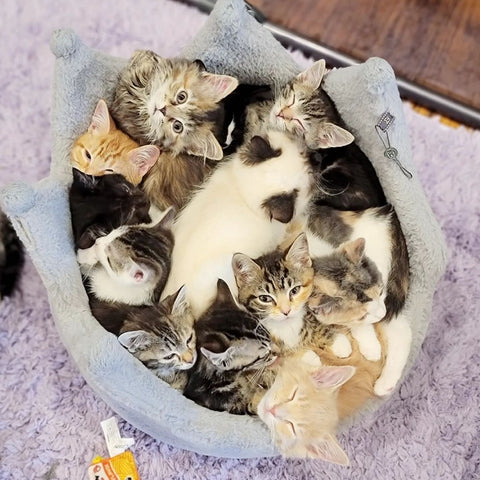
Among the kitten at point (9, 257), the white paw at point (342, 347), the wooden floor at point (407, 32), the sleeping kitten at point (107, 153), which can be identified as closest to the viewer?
the white paw at point (342, 347)

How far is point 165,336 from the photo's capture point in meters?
1.34

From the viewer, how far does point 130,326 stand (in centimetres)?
137

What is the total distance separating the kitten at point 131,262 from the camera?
1.40 meters

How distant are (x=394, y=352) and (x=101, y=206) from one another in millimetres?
692

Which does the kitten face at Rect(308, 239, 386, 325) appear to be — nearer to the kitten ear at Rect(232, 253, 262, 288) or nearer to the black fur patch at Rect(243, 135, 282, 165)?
the kitten ear at Rect(232, 253, 262, 288)

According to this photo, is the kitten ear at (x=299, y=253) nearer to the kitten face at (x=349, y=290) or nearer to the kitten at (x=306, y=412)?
the kitten face at (x=349, y=290)

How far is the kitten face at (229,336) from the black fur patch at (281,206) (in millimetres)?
214

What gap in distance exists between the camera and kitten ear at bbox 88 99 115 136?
61.1 inches

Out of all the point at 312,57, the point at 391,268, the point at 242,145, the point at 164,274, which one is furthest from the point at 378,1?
the point at 164,274

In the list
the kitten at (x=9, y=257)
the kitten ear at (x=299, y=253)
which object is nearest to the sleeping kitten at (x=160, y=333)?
the kitten ear at (x=299, y=253)

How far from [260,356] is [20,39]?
132 centimetres

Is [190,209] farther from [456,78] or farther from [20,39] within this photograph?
[456,78]

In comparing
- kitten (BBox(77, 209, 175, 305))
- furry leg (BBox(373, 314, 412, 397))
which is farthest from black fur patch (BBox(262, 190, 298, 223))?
Answer: furry leg (BBox(373, 314, 412, 397))

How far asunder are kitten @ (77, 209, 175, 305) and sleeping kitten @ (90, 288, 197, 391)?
0.05m
